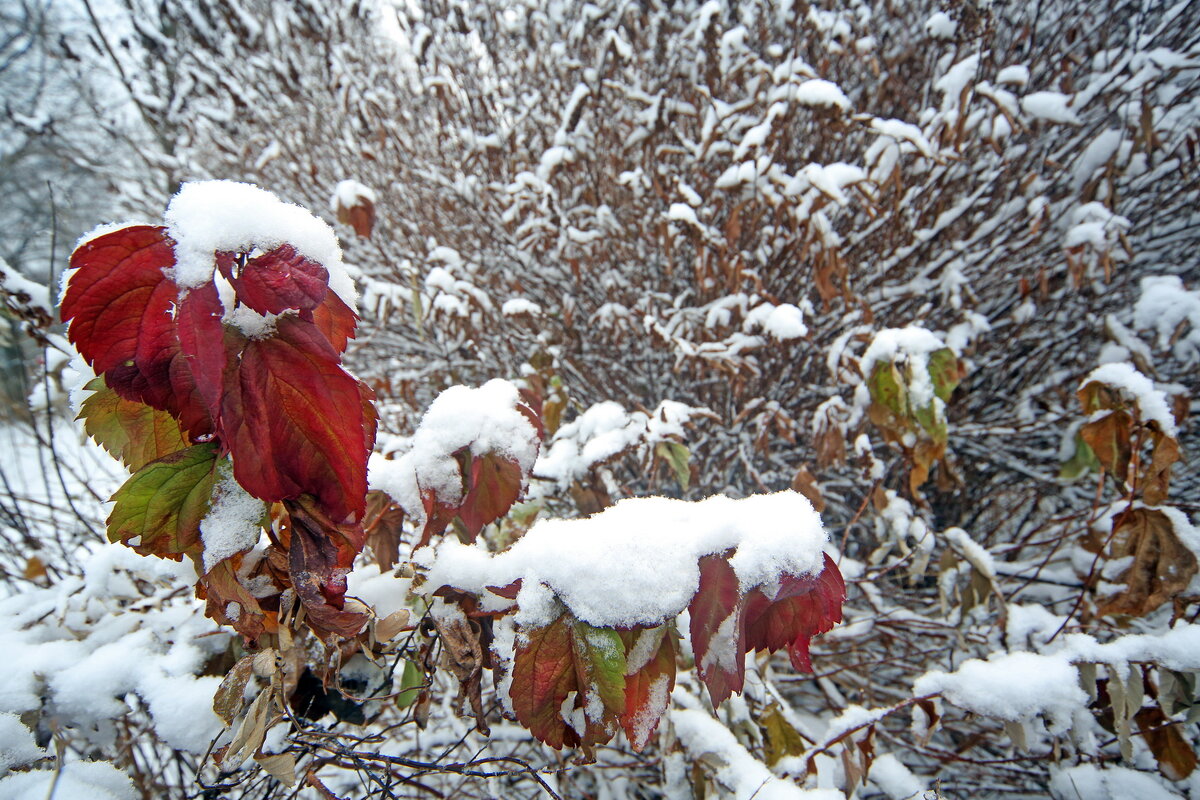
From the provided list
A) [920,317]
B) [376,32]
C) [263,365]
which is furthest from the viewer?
[376,32]

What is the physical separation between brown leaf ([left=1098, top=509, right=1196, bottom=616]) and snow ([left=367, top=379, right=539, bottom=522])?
1.31 m

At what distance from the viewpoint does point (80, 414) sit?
58 cm

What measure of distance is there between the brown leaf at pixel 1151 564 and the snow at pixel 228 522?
161 cm

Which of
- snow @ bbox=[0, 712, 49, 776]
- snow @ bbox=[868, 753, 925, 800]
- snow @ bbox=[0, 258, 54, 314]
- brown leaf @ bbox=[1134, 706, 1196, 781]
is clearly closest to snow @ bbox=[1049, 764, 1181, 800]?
brown leaf @ bbox=[1134, 706, 1196, 781]

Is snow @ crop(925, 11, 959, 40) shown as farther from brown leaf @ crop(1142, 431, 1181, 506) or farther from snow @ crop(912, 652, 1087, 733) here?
snow @ crop(912, 652, 1087, 733)

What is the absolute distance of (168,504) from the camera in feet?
1.79

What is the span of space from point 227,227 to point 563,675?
55cm

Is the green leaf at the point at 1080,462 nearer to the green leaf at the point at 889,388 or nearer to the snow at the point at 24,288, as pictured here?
the green leaf at the point at 889,388

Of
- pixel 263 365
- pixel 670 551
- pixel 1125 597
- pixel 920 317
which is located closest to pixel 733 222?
pixel 920 317

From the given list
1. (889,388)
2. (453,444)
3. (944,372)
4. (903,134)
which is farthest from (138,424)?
(903,134)

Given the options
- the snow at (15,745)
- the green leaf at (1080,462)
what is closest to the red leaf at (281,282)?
the snow at (15,745)

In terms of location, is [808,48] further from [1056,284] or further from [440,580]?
[440,580]

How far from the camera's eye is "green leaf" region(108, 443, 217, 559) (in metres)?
0.53

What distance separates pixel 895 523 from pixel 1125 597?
619 millimetres
